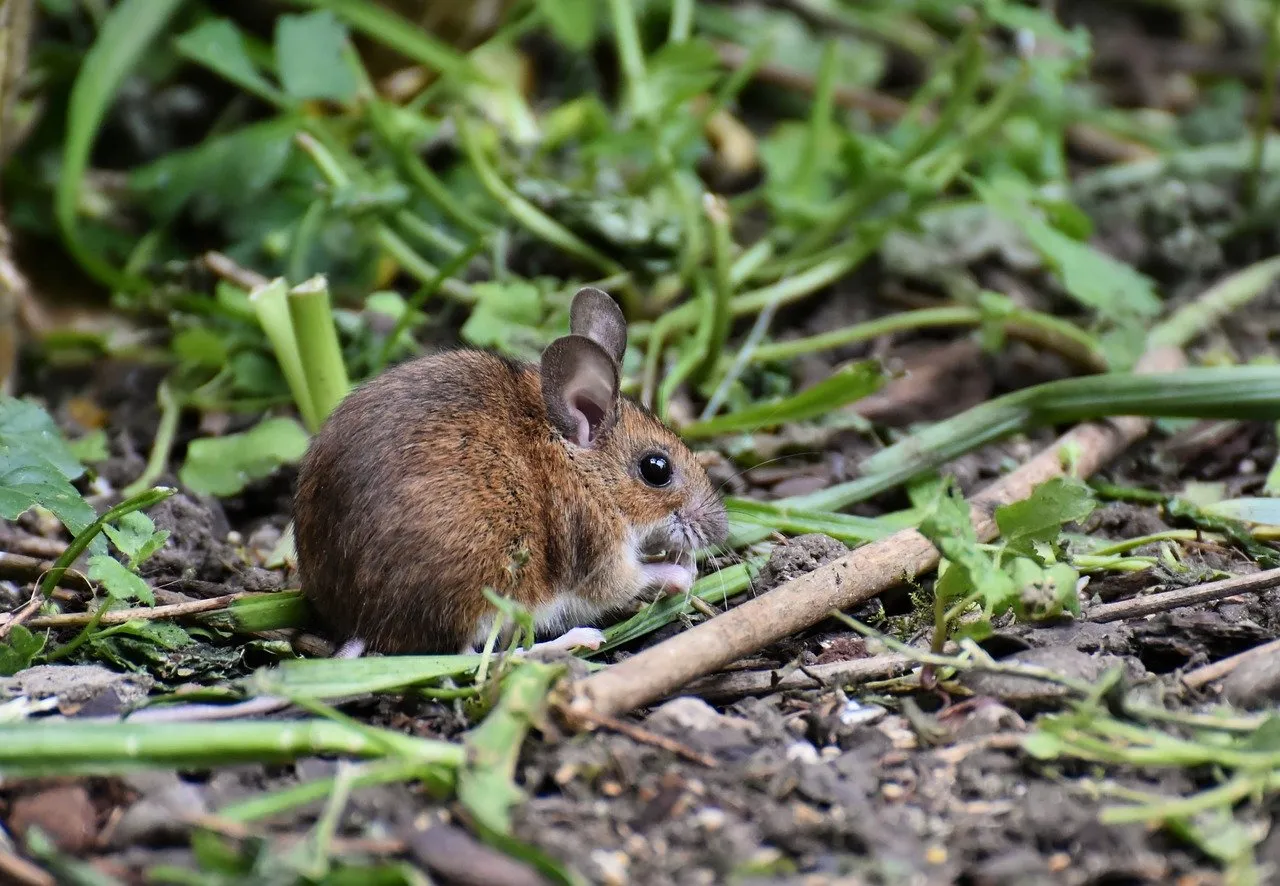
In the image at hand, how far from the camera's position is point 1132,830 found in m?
2.67

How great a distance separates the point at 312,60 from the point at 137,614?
251cm

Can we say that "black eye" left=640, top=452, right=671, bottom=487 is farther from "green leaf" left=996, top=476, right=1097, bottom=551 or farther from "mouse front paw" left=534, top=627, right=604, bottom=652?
"green leaf" left=996, top=476, right=1097, bottom=551

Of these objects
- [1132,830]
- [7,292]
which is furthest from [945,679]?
[7,292]

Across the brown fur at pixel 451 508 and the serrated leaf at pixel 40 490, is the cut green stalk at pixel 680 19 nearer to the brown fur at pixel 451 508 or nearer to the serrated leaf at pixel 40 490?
the brown fur at pixel 451 508

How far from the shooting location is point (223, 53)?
5.27 meters

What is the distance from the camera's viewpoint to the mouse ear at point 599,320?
4273 millimetres

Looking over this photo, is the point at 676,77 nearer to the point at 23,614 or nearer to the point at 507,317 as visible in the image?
the point at 507,317

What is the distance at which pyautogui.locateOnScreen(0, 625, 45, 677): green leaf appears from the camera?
338cm

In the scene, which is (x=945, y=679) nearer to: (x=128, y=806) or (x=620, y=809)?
(x=620, y=809)

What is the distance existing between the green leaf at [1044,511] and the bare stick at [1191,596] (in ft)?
1.06

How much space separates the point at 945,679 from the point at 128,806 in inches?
72.5

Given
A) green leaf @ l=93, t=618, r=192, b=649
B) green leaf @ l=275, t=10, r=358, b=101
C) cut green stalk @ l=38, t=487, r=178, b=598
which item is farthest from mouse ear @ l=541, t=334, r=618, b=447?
green leaf @ l=275, t=10, r=358, b=101

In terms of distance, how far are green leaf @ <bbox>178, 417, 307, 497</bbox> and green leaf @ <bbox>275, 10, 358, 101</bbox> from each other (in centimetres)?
141

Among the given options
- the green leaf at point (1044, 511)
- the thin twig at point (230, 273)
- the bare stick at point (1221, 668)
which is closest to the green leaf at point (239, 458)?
the thin twig at point (230, 273)
